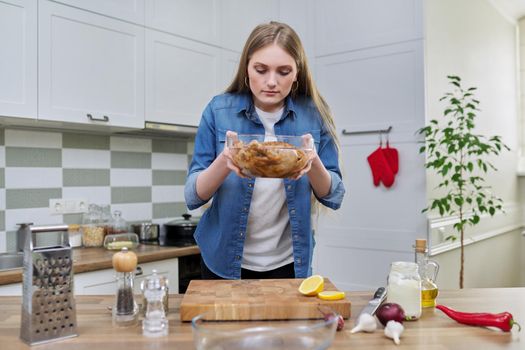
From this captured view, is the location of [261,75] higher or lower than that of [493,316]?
higher

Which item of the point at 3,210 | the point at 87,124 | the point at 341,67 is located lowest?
the point at 3,210

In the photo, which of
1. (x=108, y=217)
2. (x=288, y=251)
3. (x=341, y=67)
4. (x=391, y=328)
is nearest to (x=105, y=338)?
(x=391, y=328)

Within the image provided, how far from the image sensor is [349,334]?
38.9 inches

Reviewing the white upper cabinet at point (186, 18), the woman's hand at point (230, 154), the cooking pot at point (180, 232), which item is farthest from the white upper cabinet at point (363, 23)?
the woman's hand at point (230, 154)

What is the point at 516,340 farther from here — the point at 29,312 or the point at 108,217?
the point at 108,217

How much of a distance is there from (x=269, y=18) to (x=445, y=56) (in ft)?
3.96

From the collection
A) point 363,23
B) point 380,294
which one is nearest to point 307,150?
point 380,294

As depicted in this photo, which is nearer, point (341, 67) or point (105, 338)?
point (105, 338)

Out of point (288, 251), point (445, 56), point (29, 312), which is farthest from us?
point (445, 56)

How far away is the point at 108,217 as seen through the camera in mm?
2742

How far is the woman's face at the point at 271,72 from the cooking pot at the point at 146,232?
5.33 ft

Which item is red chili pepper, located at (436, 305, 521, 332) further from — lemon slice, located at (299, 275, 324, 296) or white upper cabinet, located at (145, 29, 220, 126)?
white upper cabinet, located at (145, 29, 220, 126)

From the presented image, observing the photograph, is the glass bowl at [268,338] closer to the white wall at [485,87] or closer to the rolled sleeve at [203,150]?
the rolled sleeve at [203,150]

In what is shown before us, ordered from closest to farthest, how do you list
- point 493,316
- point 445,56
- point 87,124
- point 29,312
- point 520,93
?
point 29,312 → point 493,316 → point 87,124 → point 445,56 → point 520,93
